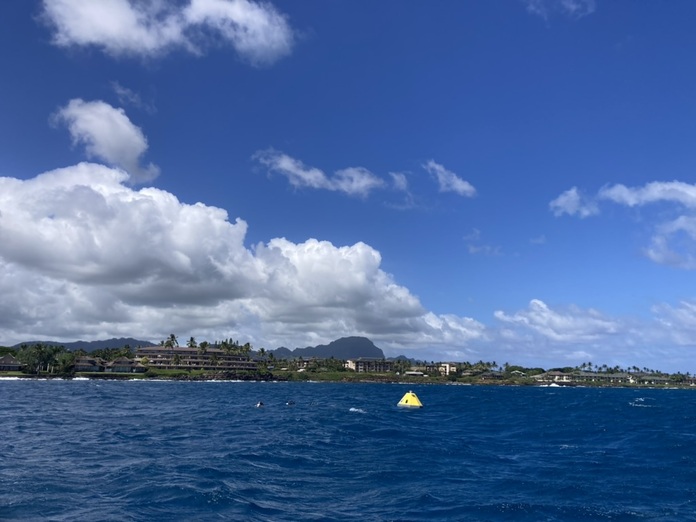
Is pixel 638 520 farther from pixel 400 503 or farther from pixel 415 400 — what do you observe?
pixel 415 400

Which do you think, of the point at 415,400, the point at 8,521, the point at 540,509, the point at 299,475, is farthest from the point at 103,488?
the point at 415,400

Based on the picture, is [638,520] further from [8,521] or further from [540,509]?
[8,521]

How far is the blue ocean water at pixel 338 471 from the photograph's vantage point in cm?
2433

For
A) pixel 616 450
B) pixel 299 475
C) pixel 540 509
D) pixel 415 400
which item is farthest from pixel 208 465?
pixel 415 400

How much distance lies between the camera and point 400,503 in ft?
85.5

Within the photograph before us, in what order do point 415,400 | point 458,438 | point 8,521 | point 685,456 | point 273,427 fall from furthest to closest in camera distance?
1. point 415,400
2. point 273,427
3. point 458,438
4. point 685,456
5. point 8,521

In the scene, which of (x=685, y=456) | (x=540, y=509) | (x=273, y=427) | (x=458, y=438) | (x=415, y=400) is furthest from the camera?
(x=415, y=400)

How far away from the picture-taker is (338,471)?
3319cm

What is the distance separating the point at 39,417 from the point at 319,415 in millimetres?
30055

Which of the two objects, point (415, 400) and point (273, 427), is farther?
point (415, 400)

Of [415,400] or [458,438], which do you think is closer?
[458,438]

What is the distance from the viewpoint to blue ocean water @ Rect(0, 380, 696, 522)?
24328mm

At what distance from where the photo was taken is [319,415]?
2675 inches

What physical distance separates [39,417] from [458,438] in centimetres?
4227
